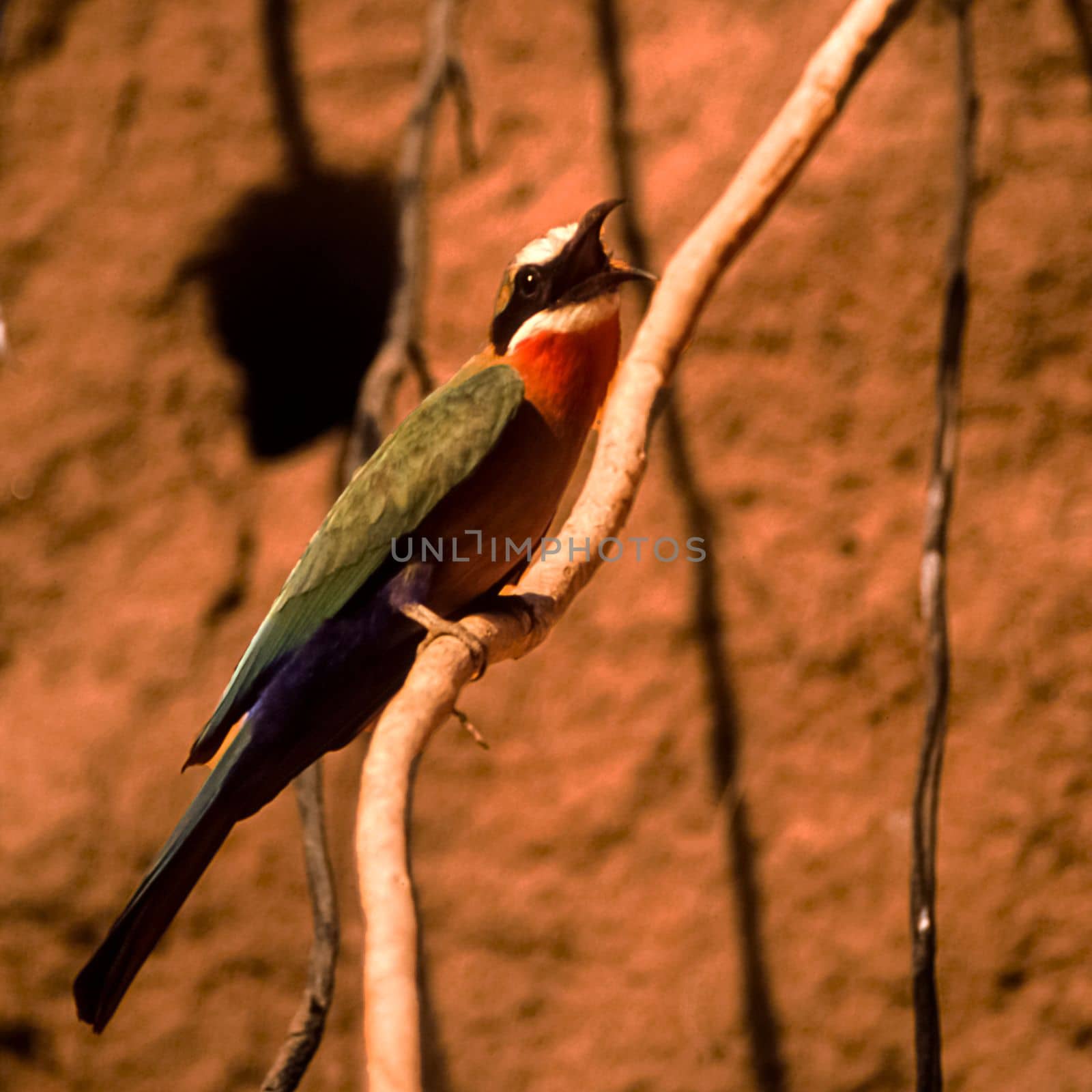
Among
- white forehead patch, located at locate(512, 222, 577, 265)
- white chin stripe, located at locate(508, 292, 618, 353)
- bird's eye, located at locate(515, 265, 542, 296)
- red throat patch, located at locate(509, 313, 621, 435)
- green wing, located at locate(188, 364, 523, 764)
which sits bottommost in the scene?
green wing, located at locate(188, 364, 523, 764)

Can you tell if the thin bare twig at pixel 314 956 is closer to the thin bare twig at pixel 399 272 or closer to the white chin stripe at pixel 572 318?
the thin bare twig at pixel 399 272

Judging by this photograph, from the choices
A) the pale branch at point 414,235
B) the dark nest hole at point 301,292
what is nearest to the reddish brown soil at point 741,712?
the pale branch at point 414,235

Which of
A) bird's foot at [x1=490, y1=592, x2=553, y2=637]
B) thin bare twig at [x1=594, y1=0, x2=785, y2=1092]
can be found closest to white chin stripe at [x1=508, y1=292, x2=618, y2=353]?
bird's foot at [x1=490, y1=592, x2=553, y2=637]

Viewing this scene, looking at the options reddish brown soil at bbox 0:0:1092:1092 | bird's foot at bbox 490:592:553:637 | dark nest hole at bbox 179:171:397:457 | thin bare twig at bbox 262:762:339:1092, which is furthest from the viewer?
dark nest hole at bbox 179:171:397:457

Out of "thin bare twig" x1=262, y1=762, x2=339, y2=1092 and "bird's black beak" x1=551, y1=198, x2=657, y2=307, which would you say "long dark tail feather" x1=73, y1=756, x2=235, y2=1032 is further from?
"bird's black beak" x1=551, y1=198, x2=657, y2=307

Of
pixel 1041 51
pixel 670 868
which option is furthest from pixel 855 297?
pixel 670 868

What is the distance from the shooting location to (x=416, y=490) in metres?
1.06

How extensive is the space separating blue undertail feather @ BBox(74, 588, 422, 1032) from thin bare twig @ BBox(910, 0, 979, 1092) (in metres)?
0.67

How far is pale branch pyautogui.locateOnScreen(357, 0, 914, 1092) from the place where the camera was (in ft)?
2.12

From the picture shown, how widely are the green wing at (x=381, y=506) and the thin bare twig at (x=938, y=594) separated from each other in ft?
2.16

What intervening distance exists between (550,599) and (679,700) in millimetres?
773

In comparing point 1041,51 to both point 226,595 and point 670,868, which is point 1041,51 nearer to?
point 670,868

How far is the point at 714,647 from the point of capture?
1.81m

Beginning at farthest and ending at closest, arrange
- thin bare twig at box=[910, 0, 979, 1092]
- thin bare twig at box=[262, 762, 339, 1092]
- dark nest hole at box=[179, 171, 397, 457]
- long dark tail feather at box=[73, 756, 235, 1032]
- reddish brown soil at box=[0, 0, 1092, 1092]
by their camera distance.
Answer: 1. dark nest hole at box=[179, 171, 397, 457]
2. reddish brown soil at box=[0, 0, 1092, 1092]
3. thin bare twig at box=[910, 0, 979, 1092]
4. thin bare twig at box=[262, 762, 339, 1092]
5. long dark tail feather at box=[73, 756, 235, 1032]
